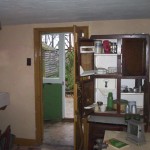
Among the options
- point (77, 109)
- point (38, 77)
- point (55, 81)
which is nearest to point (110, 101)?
point (77, 109)

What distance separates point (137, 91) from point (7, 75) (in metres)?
2.34

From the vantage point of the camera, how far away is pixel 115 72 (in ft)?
11.3

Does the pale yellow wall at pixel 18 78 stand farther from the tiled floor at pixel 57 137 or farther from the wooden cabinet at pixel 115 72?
the wooden cabinet at pixel 115 72

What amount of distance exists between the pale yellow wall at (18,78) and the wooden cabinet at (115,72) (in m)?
1.12

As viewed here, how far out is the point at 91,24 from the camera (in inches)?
143

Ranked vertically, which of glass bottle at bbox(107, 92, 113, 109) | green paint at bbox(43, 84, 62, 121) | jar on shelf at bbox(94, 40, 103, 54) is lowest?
green paint at bbox(43, 84, 62, 121)

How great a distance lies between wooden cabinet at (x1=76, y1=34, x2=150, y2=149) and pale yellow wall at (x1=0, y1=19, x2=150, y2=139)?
3.66 ft

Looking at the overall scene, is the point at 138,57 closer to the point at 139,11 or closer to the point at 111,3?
the point at 139,11

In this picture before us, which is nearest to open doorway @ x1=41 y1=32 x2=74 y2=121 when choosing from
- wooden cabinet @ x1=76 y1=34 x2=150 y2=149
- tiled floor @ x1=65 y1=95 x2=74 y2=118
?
tiled floor @ x1=65 y1=95 x2=74 y2=118

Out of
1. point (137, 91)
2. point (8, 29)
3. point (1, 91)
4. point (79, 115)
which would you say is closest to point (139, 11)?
point (137, 91)

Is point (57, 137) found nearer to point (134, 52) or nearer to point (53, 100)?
point (53, 100)

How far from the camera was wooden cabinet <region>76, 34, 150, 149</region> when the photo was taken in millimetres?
3176

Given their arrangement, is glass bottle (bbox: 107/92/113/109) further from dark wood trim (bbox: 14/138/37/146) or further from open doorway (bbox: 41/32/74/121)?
open doorway (bbox: 41/32/74/121)

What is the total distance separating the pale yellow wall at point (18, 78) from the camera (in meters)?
3.97
